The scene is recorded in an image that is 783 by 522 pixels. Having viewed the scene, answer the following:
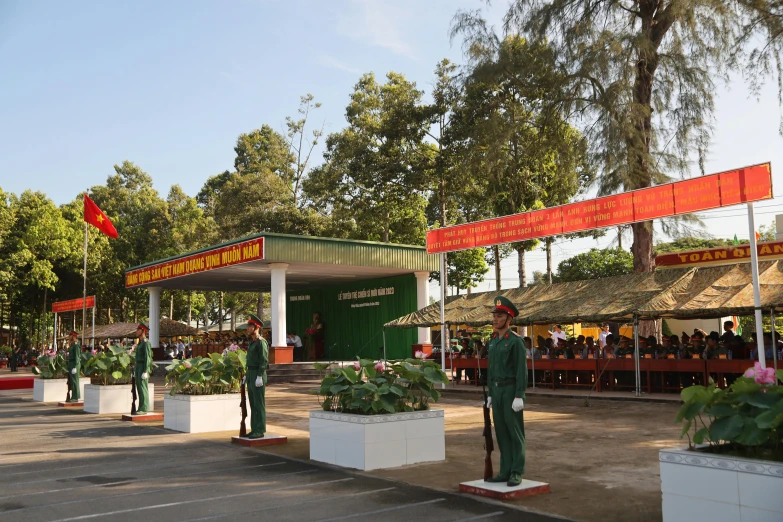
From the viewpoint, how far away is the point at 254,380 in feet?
33.3

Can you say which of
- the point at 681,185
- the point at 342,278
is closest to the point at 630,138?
the point at 681,185

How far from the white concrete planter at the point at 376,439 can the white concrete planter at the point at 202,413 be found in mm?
3747

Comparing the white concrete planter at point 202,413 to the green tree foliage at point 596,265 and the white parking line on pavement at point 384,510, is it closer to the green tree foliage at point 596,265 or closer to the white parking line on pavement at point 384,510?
the white parking line on pavement at point 384,510

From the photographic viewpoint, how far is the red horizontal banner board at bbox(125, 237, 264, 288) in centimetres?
2400

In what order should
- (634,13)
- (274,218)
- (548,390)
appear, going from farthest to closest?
(274,218) < (634,13) < (548,390)

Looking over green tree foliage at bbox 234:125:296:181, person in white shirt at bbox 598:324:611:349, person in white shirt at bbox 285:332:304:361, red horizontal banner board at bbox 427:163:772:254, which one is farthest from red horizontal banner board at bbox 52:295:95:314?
person in white shirt at bbox 598:324:611:349

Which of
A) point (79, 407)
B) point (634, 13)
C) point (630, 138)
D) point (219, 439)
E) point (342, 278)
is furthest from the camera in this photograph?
point (342, 278)

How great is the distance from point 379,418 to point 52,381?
48.9 ft

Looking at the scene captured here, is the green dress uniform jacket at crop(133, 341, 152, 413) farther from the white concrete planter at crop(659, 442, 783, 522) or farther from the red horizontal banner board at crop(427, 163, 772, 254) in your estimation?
the white concrete planter at crop(659, 442, 783, 522)

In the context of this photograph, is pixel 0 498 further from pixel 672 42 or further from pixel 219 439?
pixel 672 42

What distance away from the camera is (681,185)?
48.9ft

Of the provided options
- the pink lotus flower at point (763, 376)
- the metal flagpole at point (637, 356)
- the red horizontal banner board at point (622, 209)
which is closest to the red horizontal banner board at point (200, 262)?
the red horizontal banner board at point (622, 209)

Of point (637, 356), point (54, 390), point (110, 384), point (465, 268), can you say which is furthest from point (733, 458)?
point (465, 268)

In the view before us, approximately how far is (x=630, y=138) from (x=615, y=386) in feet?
24.2
